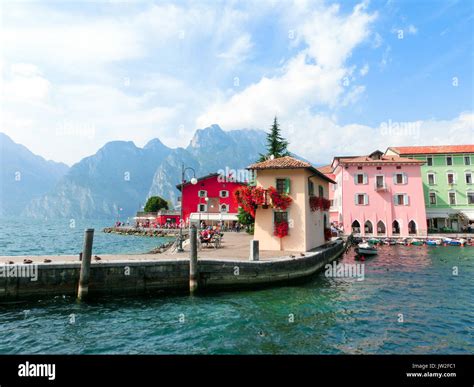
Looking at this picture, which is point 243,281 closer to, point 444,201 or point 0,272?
point 0,272

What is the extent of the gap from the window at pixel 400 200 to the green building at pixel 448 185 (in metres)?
6.37

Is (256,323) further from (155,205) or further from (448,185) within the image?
(155,205)

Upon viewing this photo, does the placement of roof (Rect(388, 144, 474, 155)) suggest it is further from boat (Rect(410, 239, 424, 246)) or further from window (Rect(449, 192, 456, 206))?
boat (Rect(410, 239, 424, 246))

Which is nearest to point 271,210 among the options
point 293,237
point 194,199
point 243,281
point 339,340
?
point 293,237

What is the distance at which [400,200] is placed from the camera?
45406 millimetres

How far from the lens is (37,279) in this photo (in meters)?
13.4

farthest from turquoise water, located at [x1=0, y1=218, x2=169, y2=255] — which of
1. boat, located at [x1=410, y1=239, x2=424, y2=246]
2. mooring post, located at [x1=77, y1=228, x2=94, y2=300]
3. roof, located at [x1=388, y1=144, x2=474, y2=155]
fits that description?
roof, located at [x1=388, y1=144, x2=474, y2=155]

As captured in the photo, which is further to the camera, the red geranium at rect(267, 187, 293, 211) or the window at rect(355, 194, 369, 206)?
the window at rect(355, 194, 369, 206)

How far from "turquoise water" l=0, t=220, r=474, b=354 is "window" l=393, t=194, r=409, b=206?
1223 inches

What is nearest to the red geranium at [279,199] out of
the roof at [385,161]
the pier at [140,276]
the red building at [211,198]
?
the pier at [140,276]

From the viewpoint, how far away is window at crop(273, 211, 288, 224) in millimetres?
21938

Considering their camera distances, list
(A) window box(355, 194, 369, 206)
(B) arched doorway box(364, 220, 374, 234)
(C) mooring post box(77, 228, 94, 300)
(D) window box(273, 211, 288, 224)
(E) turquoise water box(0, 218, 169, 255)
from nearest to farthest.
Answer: (C) mooring post box(77, 228, 94, 300), (D) window box(273, 211, 288, 224), (E) turquoise water box(0, 218, 169, 255), (A) window box(355, 194, 369, 206), (B) arched doorway box(364, 220, 374, 234)

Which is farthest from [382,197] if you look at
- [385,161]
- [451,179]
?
[451,179]
